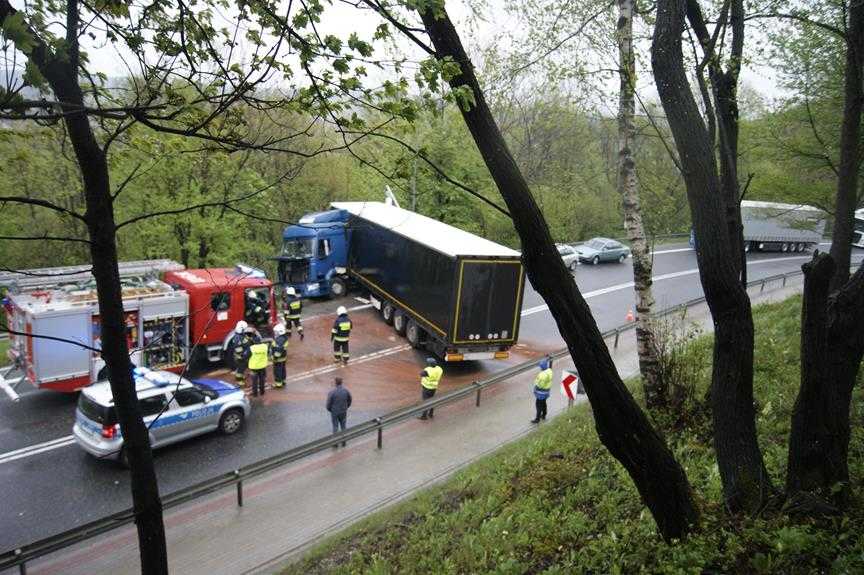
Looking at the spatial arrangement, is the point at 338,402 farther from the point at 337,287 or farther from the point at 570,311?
the point at 337,287

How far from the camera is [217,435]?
11.2 meters

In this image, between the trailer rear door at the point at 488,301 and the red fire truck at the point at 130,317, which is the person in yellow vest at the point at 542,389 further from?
the red fire truck at the point at 130,317

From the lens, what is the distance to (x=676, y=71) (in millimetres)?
4777

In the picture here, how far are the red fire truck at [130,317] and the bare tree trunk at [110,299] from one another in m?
5.63

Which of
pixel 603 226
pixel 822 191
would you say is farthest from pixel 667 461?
pixel 603 226

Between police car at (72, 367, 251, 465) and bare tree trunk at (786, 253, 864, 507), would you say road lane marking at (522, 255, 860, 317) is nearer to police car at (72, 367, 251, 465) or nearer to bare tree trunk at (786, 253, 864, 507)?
police car at (72, 367, 251, 465)

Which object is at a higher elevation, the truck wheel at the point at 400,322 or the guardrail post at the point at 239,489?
the truck wheel at the point at 400,322

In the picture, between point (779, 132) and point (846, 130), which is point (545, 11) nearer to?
point (846, 130)

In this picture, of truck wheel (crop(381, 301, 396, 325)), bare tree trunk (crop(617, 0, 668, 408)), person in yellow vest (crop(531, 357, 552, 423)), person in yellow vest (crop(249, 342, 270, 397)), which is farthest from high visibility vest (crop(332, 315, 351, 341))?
bare tree trunk (crop(617, 0, 668, 408))

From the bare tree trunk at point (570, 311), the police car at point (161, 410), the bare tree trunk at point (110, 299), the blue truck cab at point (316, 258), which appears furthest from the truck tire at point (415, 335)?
the bare tree trunk at point (570, 311)

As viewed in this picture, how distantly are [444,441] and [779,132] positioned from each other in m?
11.8

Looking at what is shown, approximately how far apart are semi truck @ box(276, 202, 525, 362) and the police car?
175 inches

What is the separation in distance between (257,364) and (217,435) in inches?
77.1

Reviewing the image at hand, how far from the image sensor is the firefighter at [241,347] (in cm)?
1356
